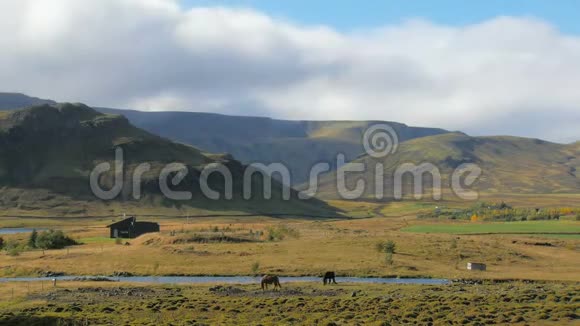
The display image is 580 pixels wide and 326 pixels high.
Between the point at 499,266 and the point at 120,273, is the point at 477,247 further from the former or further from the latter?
the point at 120,273

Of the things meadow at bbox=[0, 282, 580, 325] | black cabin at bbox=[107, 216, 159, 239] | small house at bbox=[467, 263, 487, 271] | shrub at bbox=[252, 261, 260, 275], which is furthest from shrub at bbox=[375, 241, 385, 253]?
black cabin at bbox=[107, 216, 159, 239]

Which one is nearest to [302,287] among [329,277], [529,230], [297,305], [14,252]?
[329,277]

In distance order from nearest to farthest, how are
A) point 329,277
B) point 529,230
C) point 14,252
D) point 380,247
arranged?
point 329,277
point 380,247
point 14,252
point 529,230

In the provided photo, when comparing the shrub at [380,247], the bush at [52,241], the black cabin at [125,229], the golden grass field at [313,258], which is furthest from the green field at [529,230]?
the bush at [52,241]

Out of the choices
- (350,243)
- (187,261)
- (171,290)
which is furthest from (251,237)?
(171,290)

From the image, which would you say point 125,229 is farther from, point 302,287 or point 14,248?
point 302,287

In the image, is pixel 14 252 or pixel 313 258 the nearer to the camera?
pixel 313 258

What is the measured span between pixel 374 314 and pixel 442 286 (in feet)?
67.4

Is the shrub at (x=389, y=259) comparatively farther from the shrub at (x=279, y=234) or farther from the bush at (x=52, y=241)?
the bush at (x=52, y=241)

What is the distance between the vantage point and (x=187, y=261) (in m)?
92.7

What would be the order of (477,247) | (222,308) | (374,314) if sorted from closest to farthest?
(374,314), (222,308), (477,247)

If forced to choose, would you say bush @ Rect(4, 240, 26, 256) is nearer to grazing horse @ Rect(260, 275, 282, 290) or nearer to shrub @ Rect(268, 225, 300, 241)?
shrub @ Rect(268, 225, 300, 241)

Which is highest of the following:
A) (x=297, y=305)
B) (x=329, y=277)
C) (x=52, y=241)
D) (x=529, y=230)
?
(x=297, y=305)

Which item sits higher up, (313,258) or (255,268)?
(313,258)
